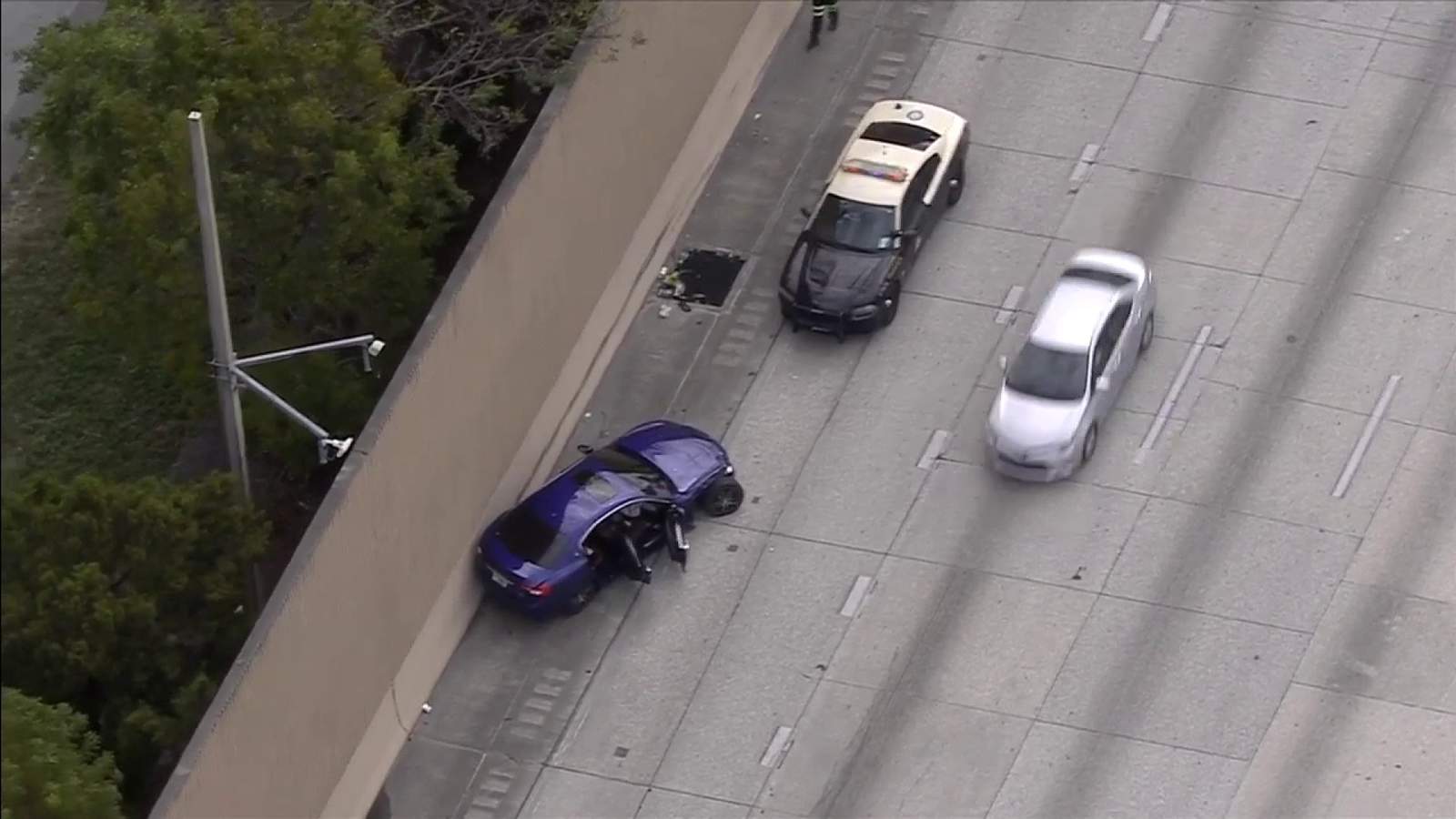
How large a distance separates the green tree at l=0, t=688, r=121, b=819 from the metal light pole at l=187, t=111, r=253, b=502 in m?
3.48

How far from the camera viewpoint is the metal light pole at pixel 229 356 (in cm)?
2450

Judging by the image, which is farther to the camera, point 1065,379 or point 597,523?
point 1065,379

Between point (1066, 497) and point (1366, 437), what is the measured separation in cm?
413

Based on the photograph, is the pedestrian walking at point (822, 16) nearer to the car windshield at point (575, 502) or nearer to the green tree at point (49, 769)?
the car windshield at point (575, 502)

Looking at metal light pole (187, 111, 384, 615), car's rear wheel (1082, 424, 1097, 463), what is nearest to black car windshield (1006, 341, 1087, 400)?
car's rear wheel (1082, 424, 1097, 463)

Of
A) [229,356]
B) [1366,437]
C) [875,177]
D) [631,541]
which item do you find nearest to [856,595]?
[631,541]

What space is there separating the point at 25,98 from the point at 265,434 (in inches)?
295

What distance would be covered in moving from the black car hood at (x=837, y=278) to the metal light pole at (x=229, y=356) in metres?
7.48

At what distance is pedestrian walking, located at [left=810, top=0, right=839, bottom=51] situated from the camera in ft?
123

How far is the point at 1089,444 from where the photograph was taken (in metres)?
31.7

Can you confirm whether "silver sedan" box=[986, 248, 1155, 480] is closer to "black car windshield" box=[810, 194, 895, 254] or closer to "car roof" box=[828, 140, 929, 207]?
"black car windshield" box=[810, 194, 895, 254]

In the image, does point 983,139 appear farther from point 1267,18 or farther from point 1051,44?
point 1267,18

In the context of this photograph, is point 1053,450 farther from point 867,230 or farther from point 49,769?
point 49,769

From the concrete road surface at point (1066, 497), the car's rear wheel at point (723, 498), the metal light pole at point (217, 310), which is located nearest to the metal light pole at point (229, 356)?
the metal light pole at point (217, 310)
